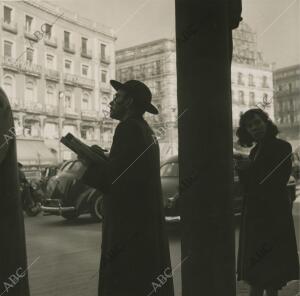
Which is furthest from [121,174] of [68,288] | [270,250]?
→ [68,288]

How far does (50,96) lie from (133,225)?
16.3 meters

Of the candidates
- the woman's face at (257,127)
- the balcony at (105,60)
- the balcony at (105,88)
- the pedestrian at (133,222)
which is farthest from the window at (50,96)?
the pedestrian at (133,222)

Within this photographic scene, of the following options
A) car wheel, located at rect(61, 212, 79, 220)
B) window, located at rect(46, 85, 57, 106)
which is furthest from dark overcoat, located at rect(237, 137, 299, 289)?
window, located at rect(46, 85, 57, 106)

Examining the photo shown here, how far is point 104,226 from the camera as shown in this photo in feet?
8.32

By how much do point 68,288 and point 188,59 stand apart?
326 centimetres

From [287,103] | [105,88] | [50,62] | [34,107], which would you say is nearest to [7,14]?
[50,62]

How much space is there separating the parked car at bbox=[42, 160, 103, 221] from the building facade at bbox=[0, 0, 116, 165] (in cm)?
343

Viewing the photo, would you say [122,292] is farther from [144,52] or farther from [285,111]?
[285,111]

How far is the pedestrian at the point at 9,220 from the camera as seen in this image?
182cm

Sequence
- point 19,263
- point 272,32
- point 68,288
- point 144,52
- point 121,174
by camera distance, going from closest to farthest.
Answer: point 19,263 → point 121,174 → point 68,288 → point 272,32 → point 144,52

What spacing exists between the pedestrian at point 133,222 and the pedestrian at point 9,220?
0.63 metres

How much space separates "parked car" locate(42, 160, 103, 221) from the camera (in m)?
10.6

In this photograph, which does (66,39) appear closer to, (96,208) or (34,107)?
(34,107)

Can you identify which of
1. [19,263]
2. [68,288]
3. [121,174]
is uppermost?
[121,174]
